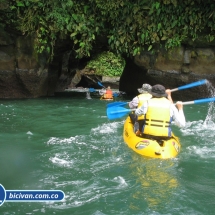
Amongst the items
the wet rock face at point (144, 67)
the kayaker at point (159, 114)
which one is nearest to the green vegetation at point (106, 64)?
the wet rock face at point (144, 67)

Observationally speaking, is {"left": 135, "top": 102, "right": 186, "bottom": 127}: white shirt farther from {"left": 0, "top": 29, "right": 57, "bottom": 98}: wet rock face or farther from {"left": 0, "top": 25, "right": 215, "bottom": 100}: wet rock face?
{"left": 0, "top": 29, "right": 57, "bottom": 98}: wet rock face

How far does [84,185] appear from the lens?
4.34 meters

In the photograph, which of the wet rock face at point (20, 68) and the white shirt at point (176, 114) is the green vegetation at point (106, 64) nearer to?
the wet rock face at point (20, 68)

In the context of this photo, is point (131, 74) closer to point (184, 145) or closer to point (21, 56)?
point (21, 56)

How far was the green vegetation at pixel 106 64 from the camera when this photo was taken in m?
25.5

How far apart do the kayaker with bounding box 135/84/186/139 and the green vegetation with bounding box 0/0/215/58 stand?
6.40 meters

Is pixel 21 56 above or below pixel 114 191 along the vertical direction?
above

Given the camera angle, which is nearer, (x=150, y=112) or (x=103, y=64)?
(x=150, y=112)

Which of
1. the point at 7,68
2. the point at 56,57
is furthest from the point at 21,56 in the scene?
the point at 56,57

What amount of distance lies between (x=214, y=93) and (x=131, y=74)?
5314mm

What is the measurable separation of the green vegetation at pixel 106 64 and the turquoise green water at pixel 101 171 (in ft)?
57.2

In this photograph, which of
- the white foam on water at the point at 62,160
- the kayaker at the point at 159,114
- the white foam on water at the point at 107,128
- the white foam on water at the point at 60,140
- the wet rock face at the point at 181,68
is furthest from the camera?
the wet rock face at the point at 181,68

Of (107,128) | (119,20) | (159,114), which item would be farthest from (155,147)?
(119,20)

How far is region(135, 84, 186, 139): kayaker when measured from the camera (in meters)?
5.44
